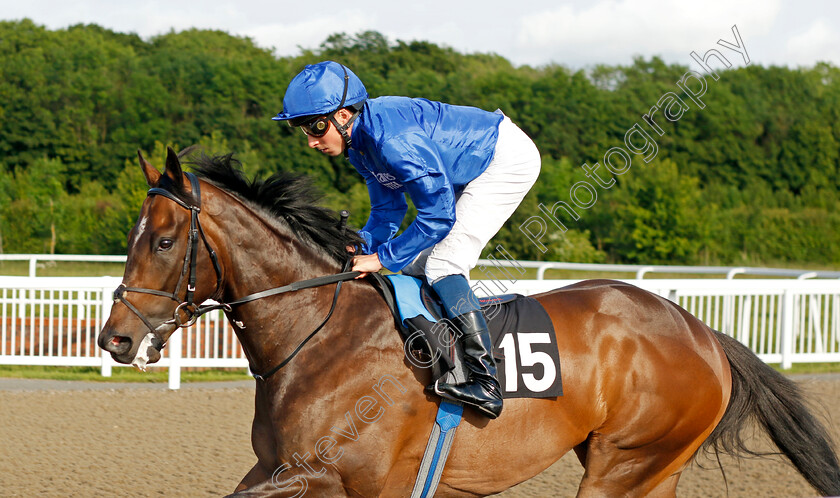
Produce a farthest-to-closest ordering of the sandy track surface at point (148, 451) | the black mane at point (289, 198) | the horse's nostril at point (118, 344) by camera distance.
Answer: the sandy track surface at point (148, 451)
the black mane at point (289, 198)
the horse's nostril at point (118, 344)

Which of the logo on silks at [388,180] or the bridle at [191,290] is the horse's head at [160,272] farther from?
the logo on silks at [388,180]

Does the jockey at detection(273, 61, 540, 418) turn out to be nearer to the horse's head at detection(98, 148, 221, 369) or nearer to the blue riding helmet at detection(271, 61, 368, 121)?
the blue riding helmet at detection(271, 61, 368, 121)

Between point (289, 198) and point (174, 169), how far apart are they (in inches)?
18.6

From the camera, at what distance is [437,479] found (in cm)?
265

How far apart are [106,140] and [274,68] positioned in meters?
8.77

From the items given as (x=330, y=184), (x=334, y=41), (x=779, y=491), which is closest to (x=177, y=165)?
(x=779, y=491)

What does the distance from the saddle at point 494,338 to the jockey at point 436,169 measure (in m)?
0.06

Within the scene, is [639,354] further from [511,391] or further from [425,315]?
[425,315]

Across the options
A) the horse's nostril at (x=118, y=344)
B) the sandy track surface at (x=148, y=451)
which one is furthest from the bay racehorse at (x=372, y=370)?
the sandy track surface at (x=148, y=451)

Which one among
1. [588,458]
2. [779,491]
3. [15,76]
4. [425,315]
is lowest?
[779,491]

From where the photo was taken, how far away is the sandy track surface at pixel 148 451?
14.0 ft

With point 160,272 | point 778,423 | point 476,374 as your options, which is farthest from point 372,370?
point 778,423

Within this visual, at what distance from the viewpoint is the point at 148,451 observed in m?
4.91

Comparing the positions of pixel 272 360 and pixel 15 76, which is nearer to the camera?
pixel 272 360
